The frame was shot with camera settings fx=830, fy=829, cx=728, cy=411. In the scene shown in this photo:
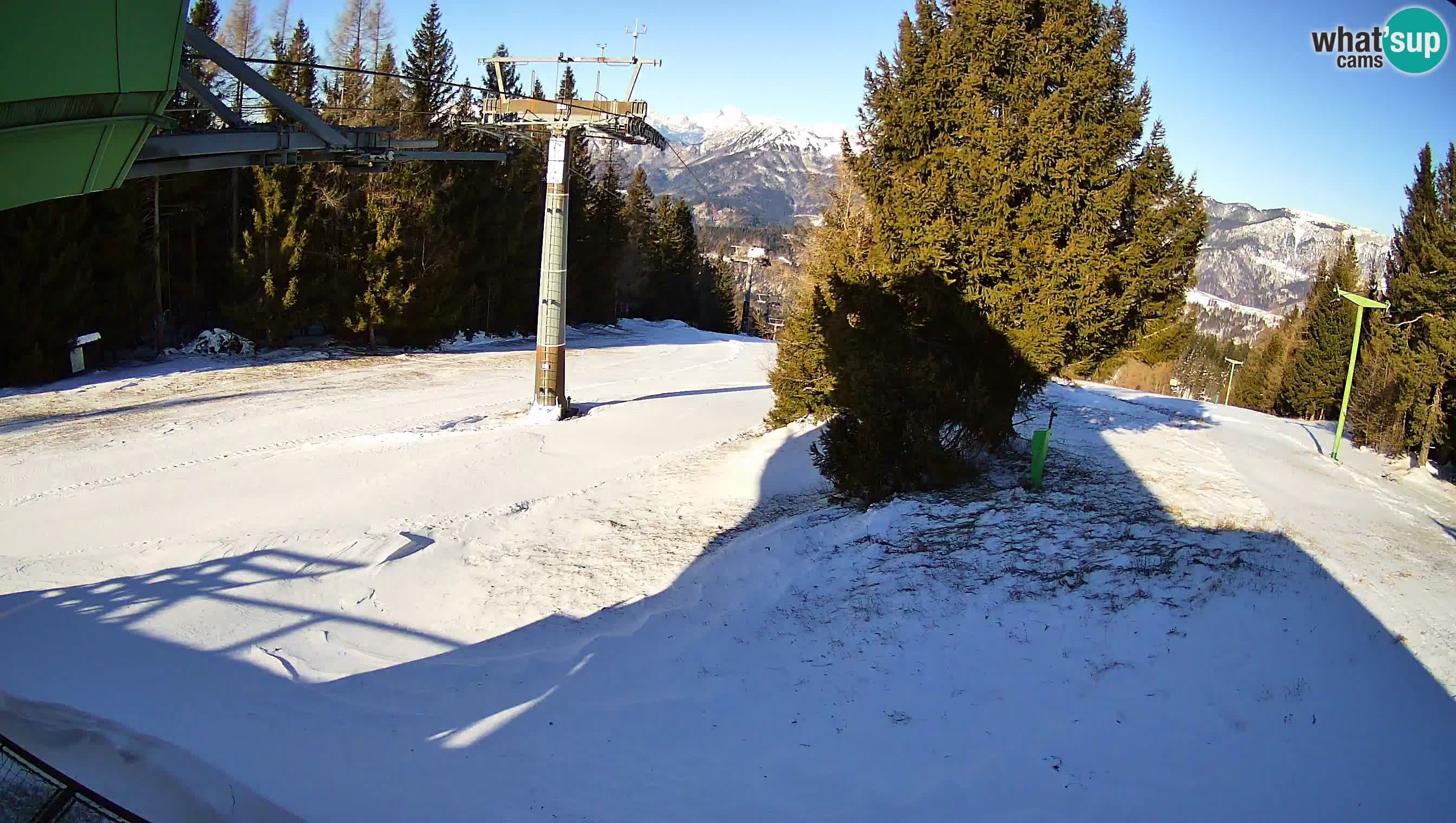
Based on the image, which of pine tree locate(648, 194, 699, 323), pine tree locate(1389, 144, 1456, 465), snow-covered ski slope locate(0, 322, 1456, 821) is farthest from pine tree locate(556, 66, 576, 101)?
pine tree locate(648, 194, 699, 323)

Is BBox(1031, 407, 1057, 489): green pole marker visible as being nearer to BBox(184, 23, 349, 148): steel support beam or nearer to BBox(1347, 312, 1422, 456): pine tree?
BBox(184, 23, 349, 148): steel support beam

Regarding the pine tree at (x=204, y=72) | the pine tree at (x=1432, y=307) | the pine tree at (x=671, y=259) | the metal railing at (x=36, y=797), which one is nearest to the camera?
the metal railing at (x=36, y=797)

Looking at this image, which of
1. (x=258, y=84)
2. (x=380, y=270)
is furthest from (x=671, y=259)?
(x=258, y=84)

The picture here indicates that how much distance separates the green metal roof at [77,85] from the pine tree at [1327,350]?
3492 centimetres

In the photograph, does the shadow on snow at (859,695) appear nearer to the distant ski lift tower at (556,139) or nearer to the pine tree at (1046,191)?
the pine tree at (1046,191)

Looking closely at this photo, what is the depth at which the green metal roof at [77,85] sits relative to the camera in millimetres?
3232

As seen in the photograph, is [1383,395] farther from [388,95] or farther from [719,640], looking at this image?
[388,95]

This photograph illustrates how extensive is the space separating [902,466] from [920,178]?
438cm

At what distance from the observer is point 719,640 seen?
25.4 ft

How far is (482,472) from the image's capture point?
14180mm

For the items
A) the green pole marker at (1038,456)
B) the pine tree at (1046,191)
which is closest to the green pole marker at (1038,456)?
the green pole marker at (1038,456)

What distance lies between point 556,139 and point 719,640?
13332 mm

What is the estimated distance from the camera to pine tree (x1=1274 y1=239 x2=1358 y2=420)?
30.5m

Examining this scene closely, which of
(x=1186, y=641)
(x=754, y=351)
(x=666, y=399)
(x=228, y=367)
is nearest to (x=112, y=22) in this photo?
(x=1186, y=641)
